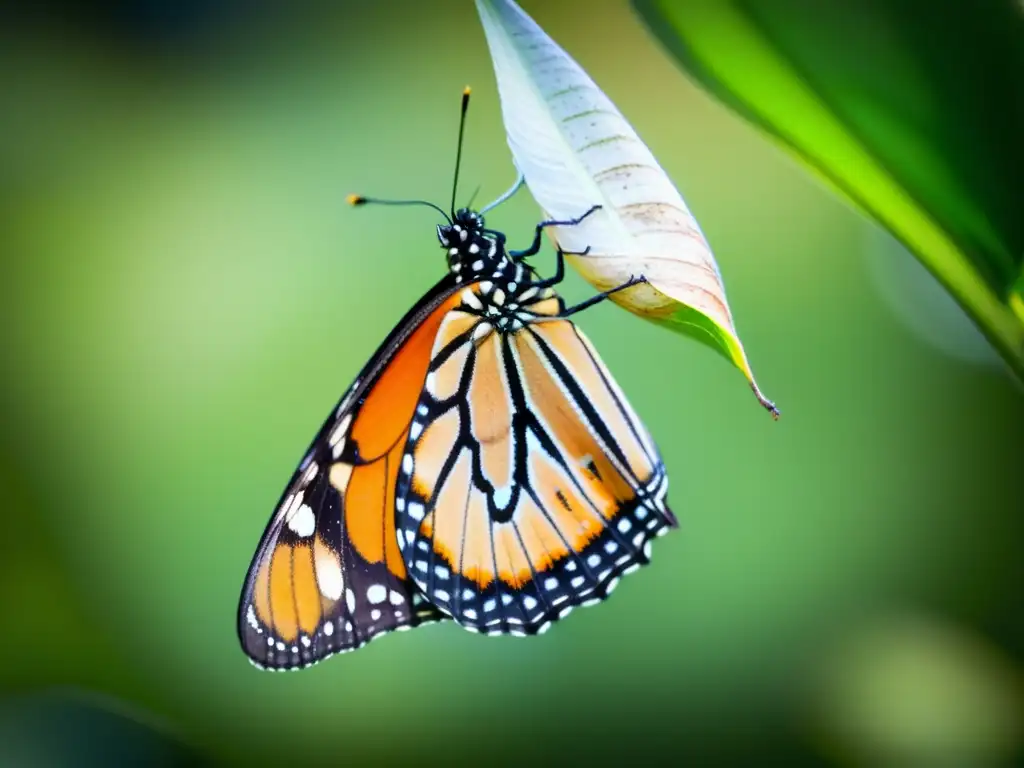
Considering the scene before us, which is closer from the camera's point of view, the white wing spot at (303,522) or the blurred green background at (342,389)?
the white wing spot at (303,522)

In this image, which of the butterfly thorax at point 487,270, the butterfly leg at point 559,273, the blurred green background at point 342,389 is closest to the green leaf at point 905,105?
the butterfly leg at point 559,273

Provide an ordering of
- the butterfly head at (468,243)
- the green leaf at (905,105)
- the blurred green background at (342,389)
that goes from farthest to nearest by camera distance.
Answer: the blurred green background at (342,389), the butterfly head at (468,243), the green leaf at (905,105)

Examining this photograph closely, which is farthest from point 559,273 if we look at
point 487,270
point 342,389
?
point 342,389

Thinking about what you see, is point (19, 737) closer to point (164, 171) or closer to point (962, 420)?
point (164, 171)

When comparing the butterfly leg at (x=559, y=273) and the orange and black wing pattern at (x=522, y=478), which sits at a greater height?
the butterfly leg at (x=559, y=273)

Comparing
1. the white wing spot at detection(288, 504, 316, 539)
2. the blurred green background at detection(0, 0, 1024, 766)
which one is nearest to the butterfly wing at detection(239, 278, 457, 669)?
the white wing spot at detection(288, 504, 316, 539)

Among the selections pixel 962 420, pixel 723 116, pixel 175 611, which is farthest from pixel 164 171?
pixel 962 420

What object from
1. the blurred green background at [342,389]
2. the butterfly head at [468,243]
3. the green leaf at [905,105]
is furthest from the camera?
the blurred green background at [342,389]

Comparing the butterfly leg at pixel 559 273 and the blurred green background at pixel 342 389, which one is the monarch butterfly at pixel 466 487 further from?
the blurred green background at pixel 342 389
